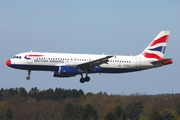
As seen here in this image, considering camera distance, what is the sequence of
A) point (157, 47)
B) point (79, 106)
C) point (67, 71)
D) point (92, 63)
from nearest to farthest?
point (67, 71) → point (92, 63) → point (157, 47) → point (79, 106)

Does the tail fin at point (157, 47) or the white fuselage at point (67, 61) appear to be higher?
the tail fin at point (157, 47)

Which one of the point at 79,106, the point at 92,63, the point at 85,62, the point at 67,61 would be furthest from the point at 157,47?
the point at 79,106

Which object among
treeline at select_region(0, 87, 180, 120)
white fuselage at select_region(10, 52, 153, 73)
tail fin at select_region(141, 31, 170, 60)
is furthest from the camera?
treeline at select_region(0, 87, 180, 120)

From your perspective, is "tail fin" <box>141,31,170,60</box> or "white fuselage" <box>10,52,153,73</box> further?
"tail fin" <box>141,31,170,60</box>

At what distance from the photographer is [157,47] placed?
95375 mm

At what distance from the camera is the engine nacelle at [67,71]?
87188 millimetres

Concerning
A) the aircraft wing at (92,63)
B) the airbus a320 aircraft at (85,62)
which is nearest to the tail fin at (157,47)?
the airbus a320 aircraft at (85,62)

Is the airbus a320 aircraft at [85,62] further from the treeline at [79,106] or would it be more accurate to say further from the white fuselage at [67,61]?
the treeline at [79,106]

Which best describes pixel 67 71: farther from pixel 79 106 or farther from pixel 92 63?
pixel 79 106

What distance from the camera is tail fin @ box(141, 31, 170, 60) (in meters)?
94.1

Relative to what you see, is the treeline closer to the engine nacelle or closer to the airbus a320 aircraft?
the airbus a320 aircraft

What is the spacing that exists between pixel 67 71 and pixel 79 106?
47.6m

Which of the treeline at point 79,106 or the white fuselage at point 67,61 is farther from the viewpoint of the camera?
the treeline at point 79,106

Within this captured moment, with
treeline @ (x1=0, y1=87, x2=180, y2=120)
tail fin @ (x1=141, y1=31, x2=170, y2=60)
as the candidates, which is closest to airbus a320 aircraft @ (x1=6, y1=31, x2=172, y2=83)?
tail fin @ (x1=141, y1=31, x2=170, y2=60)
